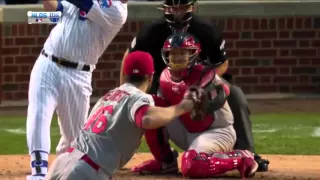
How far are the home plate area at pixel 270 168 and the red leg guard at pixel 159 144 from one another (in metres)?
0.17

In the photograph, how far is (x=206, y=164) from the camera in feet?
24.0

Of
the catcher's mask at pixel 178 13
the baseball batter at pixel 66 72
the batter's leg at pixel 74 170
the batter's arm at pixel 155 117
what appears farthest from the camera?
the catcher's mask at pixel 178 13

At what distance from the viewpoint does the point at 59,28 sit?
712 centimetres

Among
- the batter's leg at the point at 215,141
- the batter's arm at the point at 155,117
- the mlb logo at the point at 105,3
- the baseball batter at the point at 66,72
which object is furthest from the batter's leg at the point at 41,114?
the batter's arm at the point at 155,117

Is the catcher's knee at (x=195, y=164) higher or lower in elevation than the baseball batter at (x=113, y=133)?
lower

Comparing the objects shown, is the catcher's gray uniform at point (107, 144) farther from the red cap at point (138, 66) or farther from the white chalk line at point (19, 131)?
the white chalk line at point (19, 131)

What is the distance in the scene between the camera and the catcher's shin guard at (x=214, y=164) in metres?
7.31

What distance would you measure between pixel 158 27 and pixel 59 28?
1.10 meters

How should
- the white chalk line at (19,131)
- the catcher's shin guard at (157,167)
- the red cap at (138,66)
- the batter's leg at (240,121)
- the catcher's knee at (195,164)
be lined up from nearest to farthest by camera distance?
the red cap at (138,66), the catcher's knee at (195,164), the catcher's shin guard at (157,167), the batter's leg at (240,121), the white chalk line at (19,131)

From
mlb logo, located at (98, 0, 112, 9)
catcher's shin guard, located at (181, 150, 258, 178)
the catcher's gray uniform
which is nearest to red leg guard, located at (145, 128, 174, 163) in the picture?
catcher's shin guard, located at (181, 150, 258, 178)

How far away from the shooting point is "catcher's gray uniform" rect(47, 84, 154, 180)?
214 inches

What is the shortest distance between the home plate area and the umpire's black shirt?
0.78m

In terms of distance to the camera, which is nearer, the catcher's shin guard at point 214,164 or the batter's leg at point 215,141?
the catcher's shin guard at point 214,164

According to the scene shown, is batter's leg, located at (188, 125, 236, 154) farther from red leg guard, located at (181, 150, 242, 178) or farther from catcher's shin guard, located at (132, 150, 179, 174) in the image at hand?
catcher's shin guard, located at (132, 150, 179, 174)
